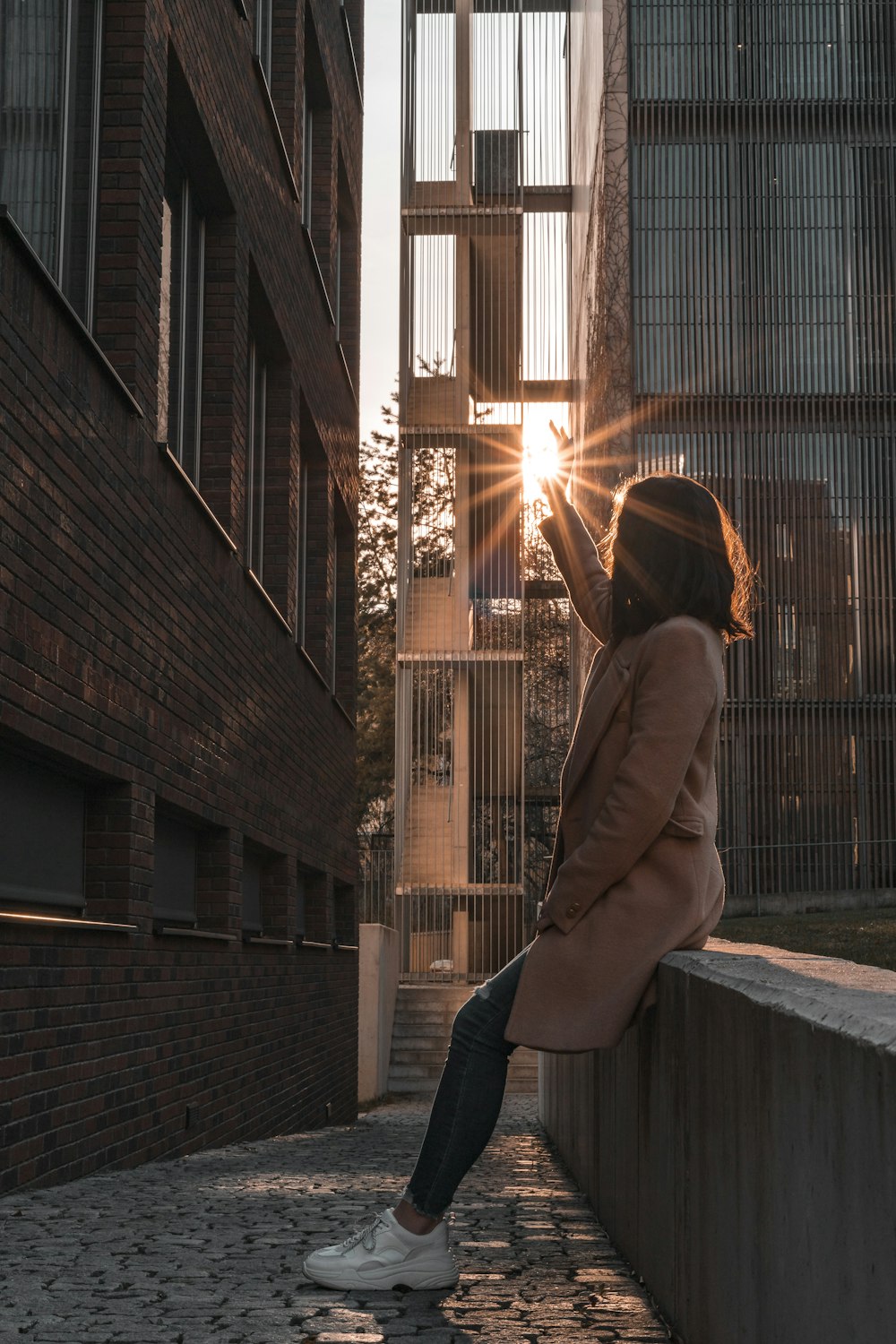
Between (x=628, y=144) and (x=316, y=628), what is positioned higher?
(x=628, y=144)

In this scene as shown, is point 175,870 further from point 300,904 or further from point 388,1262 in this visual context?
point 300,904

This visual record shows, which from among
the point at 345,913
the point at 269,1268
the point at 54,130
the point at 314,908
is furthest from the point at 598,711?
the point at 345,913

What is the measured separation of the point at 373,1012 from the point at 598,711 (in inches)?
708

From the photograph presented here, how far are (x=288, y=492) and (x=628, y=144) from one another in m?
10.6

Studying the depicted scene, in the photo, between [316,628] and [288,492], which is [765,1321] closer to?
[288,492]

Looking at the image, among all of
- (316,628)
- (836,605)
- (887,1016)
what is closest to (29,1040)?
(887,1016)

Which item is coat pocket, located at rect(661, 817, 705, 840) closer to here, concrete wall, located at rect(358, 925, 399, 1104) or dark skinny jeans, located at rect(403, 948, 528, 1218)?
dark skinny jeans, located at rect(403, 948, 528, 1218)

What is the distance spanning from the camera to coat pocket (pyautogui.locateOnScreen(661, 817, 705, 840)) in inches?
147

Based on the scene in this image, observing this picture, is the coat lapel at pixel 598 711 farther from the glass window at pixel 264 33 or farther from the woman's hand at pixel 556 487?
the glass window at pixel 264 33

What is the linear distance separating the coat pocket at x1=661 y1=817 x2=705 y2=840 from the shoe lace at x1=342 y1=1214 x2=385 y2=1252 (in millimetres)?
1168

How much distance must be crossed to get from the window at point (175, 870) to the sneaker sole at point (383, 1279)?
4.97 meters

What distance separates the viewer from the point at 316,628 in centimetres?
1570

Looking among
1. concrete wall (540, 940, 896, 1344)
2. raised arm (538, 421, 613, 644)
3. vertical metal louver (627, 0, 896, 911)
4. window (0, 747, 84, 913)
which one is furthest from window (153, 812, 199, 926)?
vertical metal louver (627, 0, 896, 911)

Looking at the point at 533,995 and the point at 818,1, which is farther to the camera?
the point at 818,1
